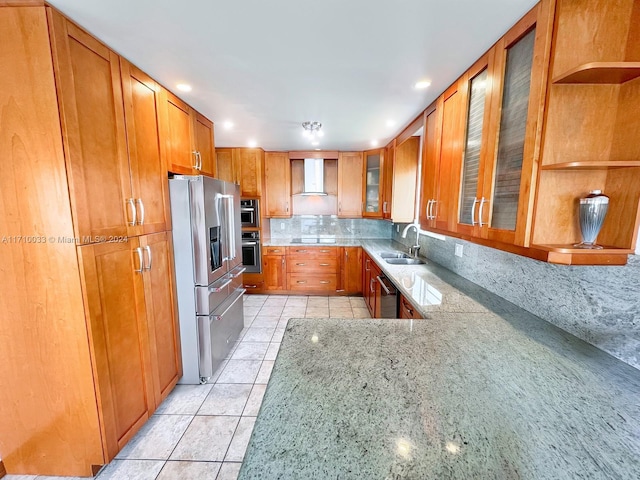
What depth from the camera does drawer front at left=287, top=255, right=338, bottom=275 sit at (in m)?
4.07

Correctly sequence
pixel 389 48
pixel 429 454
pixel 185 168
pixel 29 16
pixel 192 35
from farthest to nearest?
pixel 185 168 < pixel 389 48 < pixel 192 35 < pixel 29 16 < pixel 429 454

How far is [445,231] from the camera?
5.99ft

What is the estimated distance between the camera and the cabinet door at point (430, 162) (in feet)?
6.46

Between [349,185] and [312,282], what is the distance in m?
1.69

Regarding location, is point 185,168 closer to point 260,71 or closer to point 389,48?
point 260,71

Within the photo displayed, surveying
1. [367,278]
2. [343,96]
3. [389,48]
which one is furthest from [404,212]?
[389,48]

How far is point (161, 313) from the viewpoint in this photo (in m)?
1.87

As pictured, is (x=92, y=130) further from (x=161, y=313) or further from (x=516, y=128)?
(x=516, y=128)

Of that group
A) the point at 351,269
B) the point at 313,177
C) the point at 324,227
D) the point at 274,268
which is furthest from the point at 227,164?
the point at 351,269

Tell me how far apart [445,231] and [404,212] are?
151 cm

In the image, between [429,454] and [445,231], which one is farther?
[445,231]

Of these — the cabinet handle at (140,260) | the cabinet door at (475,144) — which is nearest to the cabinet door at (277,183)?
the cabinet handle at (140,260)

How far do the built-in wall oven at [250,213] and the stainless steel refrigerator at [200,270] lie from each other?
154 centimetres

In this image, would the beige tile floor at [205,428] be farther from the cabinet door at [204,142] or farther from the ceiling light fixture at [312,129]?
the ceiling light fixture at [312,129]
